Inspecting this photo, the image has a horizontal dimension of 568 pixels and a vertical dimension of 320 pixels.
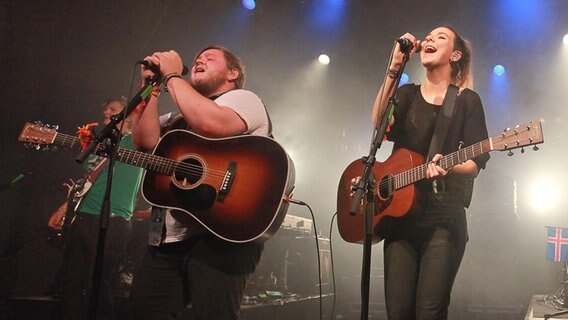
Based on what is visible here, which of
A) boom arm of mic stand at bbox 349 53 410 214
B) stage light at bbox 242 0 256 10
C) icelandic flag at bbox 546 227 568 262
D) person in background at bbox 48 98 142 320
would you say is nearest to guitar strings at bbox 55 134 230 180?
boom arm of mic stand at bbox 349 53 410 214

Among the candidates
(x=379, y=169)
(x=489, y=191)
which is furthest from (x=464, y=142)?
(x=489, y=191)

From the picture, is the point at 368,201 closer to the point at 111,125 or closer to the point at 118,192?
the point at 111,125

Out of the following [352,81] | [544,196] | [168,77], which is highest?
[352,81]

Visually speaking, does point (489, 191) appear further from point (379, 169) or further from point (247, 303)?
point (379, 169)

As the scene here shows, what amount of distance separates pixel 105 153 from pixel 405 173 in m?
1.62

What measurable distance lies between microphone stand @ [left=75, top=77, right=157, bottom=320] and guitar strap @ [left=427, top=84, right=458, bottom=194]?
151 cm

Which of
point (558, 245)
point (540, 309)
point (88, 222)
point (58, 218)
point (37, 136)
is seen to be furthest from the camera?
point (558, 245)

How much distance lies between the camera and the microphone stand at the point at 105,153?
2143 millimetres

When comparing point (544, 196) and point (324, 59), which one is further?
point (544, 196)

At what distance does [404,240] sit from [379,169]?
0.52 metres

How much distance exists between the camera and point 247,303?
18.2 ft

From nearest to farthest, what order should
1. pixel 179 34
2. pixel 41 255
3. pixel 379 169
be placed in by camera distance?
pixel 379 169
pixel 41 255
pixel 179 34

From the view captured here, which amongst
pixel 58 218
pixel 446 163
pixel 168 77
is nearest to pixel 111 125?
pixel 168 77

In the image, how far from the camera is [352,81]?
9.81m
